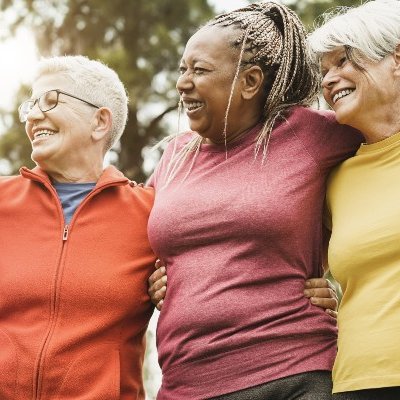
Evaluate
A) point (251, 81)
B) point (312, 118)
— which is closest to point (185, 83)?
point (251, 81)

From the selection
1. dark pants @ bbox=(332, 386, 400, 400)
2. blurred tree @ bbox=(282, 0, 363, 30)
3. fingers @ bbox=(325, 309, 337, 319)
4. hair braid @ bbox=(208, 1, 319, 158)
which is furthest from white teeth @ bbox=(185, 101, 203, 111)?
blurred tree @ bbox=(282, 0, 363, 30)

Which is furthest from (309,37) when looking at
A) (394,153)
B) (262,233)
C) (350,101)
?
(262,233)

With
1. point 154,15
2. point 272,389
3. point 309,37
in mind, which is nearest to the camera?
point 272,389

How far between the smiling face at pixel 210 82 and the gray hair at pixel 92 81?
52 cm

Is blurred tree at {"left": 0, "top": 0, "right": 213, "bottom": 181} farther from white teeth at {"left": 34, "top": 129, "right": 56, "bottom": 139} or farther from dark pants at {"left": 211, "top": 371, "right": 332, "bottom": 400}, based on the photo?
dark pants at {"left": 211, "top": 371, "right": 332, "bottom": 400}

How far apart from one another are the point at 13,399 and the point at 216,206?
38.0 inches

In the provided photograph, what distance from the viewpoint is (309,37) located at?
2898mm

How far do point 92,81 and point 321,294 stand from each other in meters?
1.34

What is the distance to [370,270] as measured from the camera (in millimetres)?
2461

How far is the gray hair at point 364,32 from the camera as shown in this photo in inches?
105

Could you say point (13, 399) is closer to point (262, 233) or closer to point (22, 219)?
point (22, 219)

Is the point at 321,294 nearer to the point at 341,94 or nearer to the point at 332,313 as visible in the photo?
the point at 332,313

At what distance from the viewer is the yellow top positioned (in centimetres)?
234

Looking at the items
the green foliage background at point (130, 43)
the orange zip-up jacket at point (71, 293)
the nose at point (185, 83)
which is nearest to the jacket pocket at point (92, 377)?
the orange zip-up jacket at point (71, 293)
